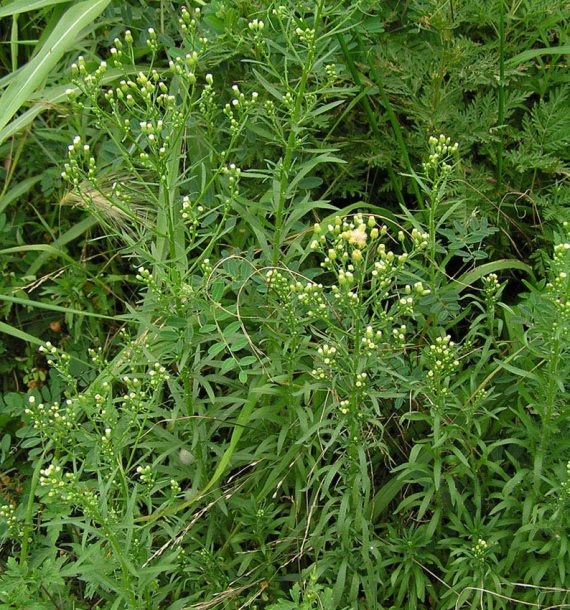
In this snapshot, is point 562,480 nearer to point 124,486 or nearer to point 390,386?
point 390,386

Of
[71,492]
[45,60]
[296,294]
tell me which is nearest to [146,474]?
[71,492]

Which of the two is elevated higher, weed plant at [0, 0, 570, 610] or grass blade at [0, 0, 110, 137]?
grass blade at [0, 0, 110, 137]

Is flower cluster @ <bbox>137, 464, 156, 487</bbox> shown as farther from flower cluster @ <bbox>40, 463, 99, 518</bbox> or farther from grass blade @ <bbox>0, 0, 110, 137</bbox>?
grass blade @ <bbox>0, 0, 110, 137</bbox>

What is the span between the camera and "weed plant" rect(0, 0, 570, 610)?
2.79 meters

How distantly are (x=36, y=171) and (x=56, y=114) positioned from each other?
33 centimetres

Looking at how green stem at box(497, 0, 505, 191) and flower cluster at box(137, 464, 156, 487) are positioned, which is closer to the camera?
flower cluster at box(137, 464, 156, 487)

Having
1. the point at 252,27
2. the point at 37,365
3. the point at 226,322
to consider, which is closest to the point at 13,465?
the point at 37,365

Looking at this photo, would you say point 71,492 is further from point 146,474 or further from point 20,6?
point 20,6

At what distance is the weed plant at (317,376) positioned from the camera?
279 centimetres

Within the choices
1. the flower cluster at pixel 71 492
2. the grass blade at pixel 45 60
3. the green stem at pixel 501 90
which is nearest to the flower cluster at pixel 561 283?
the green stem at pixel 501 90

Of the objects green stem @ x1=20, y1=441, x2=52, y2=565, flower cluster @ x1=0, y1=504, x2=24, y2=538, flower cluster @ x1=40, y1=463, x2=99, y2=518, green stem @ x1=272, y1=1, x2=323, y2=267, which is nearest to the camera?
flower cluster @ x1=40, y1=463, x2=99, y2=518

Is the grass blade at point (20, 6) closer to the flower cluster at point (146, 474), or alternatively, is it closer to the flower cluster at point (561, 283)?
the flower cluster at point (146, 474)

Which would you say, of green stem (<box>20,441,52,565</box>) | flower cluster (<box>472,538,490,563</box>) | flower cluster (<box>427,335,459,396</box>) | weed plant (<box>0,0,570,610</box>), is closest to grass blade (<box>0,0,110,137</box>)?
weed plant (<box>0,0,570,610</box>)

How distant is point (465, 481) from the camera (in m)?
3.17
